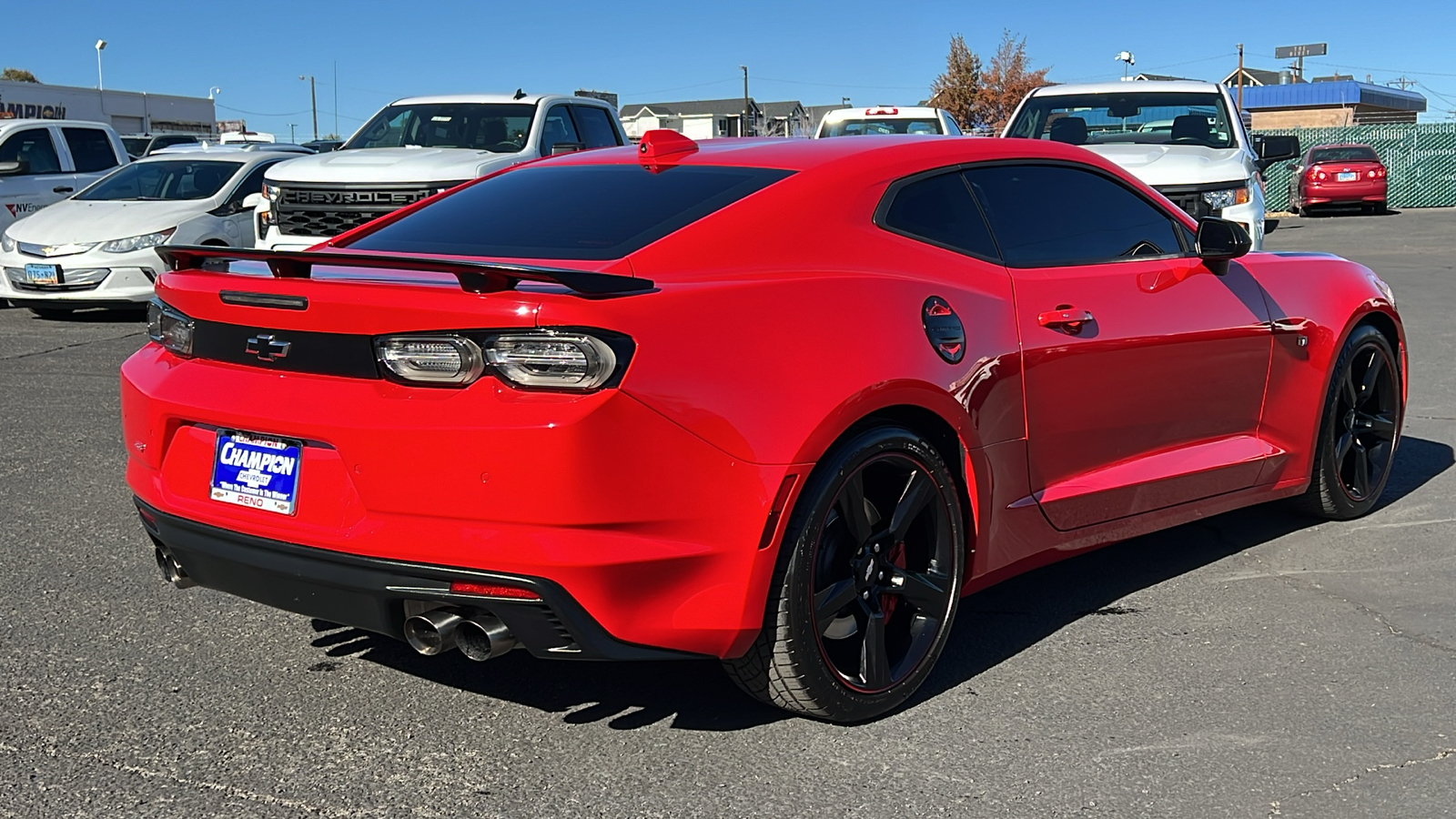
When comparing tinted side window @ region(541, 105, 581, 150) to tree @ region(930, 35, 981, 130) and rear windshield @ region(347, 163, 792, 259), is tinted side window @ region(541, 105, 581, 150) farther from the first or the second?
tree @ region(930, 35, 981, 130)

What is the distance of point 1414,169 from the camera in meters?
36.4

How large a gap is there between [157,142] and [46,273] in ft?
55.2

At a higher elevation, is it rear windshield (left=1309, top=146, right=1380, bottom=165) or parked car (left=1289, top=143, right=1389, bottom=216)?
rear windshield (left=1309, top=146, right=1380, bottom=165)

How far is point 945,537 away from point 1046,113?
940 cm

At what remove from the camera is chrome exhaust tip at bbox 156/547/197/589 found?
11.7ft

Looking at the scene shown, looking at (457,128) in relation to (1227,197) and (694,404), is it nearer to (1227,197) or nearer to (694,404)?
(1227,197)

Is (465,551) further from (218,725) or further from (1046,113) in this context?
(1046,113)

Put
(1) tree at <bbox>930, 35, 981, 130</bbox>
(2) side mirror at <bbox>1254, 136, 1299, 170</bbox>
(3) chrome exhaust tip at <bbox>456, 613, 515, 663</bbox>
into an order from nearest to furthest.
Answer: (3) chrome exhaust tip at <bbox>456, 613, 515, 663</bbox>, (2) side mirror at <bbox>1254, 136, 1299, 170</bbox>, (1) tree at <bbox>930, 35, 981, 130</bbox>

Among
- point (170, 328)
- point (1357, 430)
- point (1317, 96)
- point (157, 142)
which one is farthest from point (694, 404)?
point (1317, 96)

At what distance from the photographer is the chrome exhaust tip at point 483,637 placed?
312 centimetres

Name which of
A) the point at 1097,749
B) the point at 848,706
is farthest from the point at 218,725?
the point at 1097,749

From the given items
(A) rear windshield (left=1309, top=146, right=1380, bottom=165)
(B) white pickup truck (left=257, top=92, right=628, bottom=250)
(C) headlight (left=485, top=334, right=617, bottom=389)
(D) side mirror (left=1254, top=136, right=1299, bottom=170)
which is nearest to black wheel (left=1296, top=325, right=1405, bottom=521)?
(C) headlight (left=485, top=334, right=617, bottom=389)

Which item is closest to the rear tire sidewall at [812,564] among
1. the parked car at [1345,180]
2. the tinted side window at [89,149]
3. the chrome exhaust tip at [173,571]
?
the chrome exhaust tip at [173,571]

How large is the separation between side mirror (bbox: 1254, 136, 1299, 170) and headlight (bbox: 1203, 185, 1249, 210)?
3.18 feet
